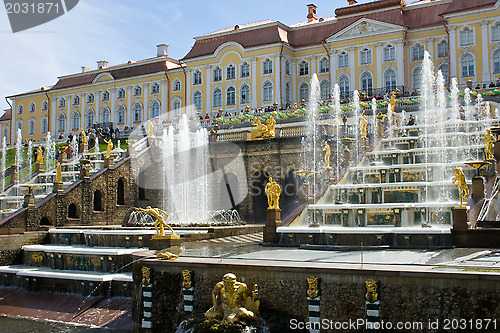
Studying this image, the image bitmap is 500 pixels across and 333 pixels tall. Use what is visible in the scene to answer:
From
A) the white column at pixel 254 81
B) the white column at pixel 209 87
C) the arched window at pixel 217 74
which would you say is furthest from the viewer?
the white column at pixel 209 87

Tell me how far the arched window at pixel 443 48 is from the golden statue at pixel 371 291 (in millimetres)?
37295

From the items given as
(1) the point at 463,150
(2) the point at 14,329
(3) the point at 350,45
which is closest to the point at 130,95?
(3) the point at 350,45

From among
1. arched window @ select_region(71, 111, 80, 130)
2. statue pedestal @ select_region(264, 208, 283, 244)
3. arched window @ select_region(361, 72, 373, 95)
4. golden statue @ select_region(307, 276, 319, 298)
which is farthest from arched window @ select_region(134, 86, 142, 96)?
golden statue @ select_region(307, 276, 319, 298)

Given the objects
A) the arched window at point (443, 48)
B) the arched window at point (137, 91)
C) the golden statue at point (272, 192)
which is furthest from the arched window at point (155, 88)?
the golden statue at point (272, 192)

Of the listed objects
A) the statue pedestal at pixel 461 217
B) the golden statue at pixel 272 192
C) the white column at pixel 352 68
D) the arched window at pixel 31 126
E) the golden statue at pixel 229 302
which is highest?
the white column at pixel 352 68

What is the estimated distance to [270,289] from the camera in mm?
12180

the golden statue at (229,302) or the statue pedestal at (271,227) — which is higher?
the statue pedestal at (271,227)

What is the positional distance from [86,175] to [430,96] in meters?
23.0

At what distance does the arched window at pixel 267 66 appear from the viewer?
50756 mm

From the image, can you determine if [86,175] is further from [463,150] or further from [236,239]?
[463,150]

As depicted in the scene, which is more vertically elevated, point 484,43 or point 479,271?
point 484,43

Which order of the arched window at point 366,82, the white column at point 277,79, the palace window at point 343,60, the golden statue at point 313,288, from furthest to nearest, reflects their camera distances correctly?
the white column at point 277,79
the palace window at point 343,60
the arched window at point 366,82
the golden statue at point 313,288

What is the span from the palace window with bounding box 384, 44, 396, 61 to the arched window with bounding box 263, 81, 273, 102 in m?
10.4

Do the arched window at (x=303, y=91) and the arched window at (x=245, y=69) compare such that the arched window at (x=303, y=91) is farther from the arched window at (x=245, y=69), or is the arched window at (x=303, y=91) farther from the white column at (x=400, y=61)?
the white column at (x=400, y=61)
